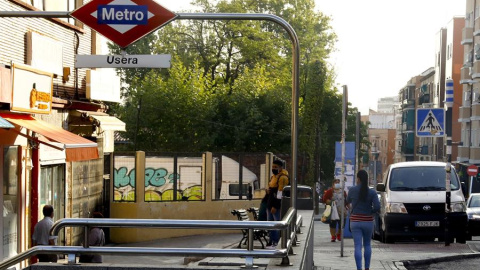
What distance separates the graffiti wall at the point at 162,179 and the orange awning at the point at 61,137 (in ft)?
34.0

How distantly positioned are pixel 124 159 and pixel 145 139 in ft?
90.9

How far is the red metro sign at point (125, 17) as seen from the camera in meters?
12.2

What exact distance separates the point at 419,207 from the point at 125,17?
1336 centimetres

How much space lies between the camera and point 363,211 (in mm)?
15844

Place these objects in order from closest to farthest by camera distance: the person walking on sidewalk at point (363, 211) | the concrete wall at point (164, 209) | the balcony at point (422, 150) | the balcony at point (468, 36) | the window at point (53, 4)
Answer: the person walking on sidewalk at point (363, 211) → the window at point (53, 4) → the concrete wall at point (164, 209) → the balcony at point (468, 36) → the balcony at point (422, 150)

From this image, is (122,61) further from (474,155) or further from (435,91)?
(435,91)

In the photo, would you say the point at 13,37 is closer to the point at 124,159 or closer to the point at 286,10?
the point at 124,159

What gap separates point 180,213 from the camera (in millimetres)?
30547

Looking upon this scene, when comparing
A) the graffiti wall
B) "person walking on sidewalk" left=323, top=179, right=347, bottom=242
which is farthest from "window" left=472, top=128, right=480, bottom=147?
"person walking on sidewalk" left=323, top=179, right=347, bottom=242

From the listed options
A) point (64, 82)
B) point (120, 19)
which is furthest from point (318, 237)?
point (120, 19)

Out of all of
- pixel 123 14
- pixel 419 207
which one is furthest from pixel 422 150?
pixel 123 14

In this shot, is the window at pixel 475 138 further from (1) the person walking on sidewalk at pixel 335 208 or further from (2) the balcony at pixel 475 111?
(1) the person walking on sidewalk at pixel 335 208

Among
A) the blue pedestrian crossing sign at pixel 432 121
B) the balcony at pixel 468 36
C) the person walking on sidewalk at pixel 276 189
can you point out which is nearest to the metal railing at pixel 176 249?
the person walking on sidewalk at pixel 276 189

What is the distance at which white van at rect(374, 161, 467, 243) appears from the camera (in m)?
23.9
